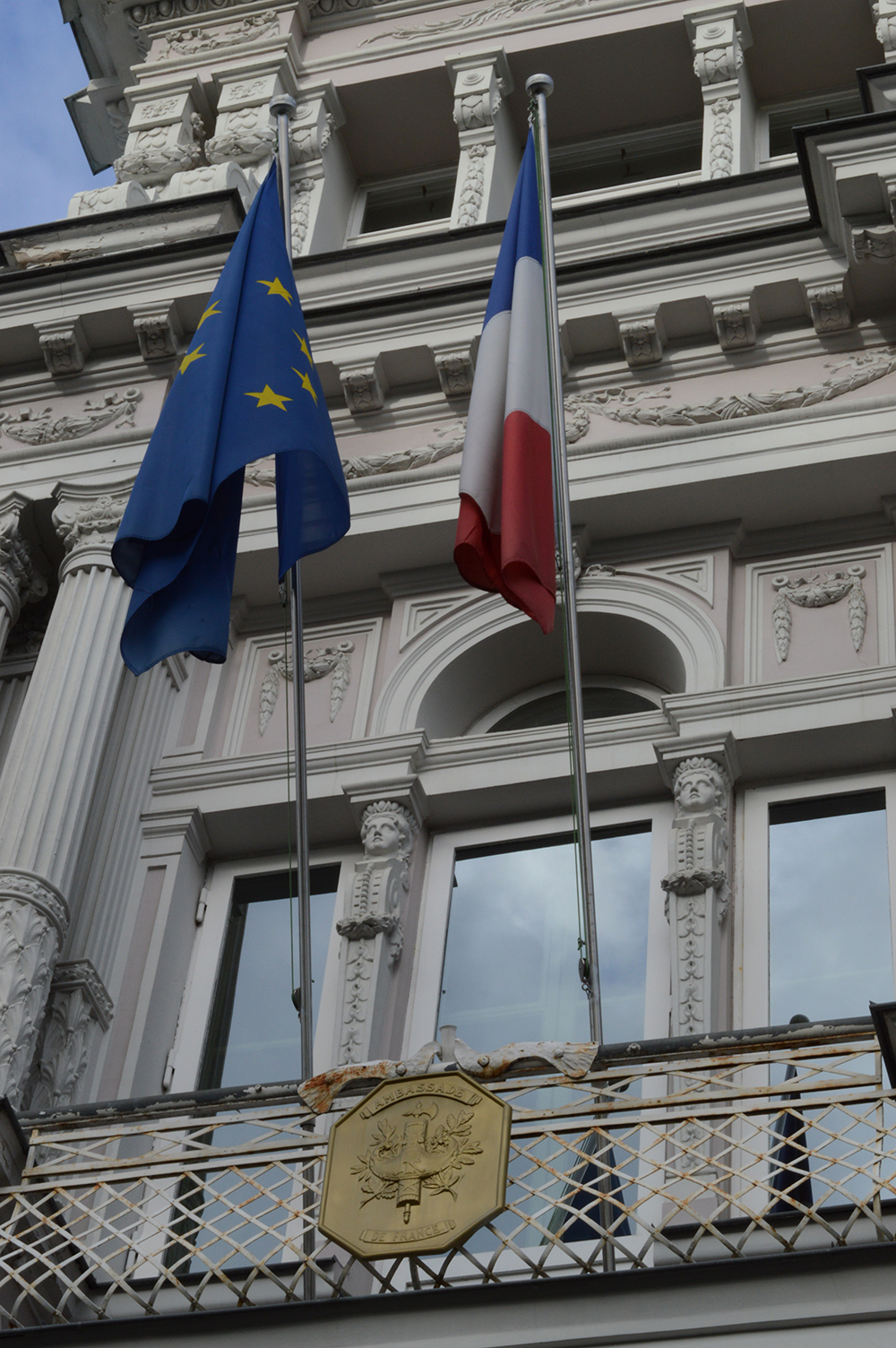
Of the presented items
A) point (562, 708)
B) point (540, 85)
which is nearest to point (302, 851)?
point (562, 708)

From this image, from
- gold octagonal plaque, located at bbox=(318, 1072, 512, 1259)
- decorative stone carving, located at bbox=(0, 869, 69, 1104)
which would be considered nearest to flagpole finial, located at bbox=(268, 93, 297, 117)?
decorative stone carving, located at bbox=(0, 869, 69, 1104)

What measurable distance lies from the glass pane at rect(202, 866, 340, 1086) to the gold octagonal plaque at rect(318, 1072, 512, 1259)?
8.46ft

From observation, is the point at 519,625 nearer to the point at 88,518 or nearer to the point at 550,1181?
the point at 88,518

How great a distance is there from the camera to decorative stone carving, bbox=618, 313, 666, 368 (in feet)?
38.9

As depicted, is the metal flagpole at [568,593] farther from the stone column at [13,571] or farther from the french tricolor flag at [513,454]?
the stone column at [13,571]

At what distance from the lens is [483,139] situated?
14.2m

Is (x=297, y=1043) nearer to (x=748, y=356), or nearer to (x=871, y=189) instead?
(x=748, y=356)

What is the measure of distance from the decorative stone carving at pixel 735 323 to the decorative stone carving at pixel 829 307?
1.06 feet

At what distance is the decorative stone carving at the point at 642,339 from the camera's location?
11867 millimetres

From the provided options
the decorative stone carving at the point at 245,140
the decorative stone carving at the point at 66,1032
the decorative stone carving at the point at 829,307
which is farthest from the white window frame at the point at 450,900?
the decorative stone carving at the point at 245,140

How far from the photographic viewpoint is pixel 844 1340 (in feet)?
20.9

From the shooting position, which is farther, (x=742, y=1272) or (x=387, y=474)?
(x=387, y=474)

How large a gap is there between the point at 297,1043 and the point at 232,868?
50.1 inches

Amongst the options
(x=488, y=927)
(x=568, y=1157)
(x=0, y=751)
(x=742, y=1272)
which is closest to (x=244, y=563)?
(x=0, y=751)
